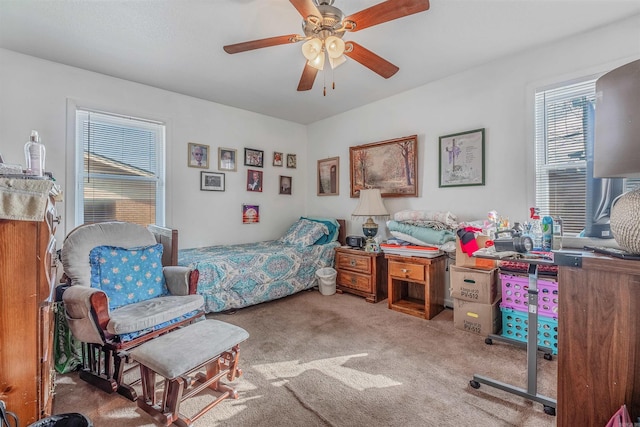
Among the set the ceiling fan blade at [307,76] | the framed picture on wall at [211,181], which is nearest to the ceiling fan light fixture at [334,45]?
the ceiling fan blade at [307,76]

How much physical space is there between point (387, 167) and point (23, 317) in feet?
11.4

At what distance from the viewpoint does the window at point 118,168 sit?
3.01m

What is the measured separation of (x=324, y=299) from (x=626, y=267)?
2.92 metres

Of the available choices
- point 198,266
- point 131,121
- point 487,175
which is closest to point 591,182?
point 487,175

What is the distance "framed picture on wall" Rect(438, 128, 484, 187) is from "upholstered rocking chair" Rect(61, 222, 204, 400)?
9.10 feet

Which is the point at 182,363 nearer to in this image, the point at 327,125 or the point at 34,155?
the point at 34,155

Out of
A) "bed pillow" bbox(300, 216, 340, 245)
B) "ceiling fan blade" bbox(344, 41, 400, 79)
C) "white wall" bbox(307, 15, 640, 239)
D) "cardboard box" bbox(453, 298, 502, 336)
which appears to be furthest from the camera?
"bed pillow" bbox(300, 216, 340, 245)

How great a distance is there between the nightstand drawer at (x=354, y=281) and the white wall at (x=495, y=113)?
742mm

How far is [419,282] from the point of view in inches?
114

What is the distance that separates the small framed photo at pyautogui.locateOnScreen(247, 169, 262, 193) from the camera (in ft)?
13.8

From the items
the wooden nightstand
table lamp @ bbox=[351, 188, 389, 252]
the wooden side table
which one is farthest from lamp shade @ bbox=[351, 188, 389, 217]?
the wooden side table

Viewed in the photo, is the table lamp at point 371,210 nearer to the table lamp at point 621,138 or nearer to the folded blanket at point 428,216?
the folded blanket at point 428,216

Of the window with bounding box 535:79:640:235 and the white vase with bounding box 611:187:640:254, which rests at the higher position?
the window with bounding box 535:79:640:235

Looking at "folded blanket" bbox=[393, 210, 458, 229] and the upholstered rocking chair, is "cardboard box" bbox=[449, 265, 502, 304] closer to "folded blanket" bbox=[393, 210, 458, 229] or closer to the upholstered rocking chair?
"folded blanket" bbox=[393, 210, 458, 229]
